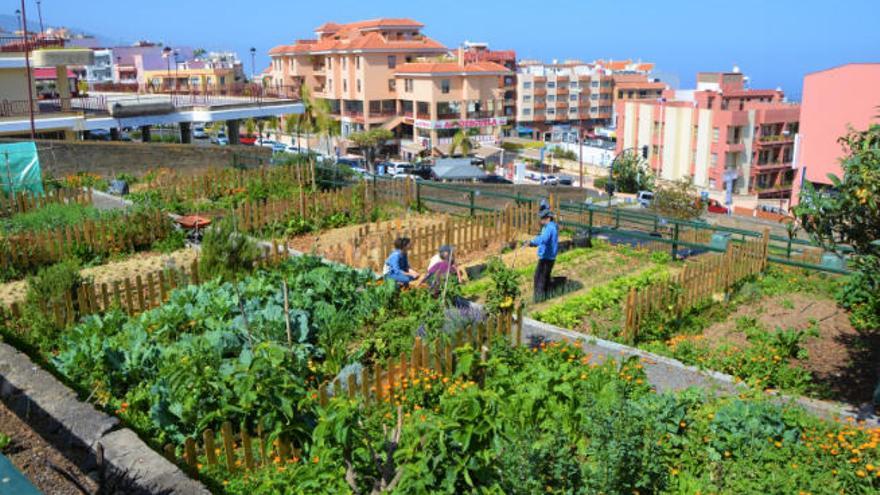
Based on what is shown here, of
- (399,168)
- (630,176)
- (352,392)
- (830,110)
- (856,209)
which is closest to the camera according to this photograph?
(352,392)

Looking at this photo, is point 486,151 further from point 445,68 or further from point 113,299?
point 113,299

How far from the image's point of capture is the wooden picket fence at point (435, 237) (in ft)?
45.0

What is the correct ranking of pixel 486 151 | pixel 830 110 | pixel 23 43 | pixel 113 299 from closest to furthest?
pixel 113 299, pixel 23 43, pixel 830 110, pixel 486 151

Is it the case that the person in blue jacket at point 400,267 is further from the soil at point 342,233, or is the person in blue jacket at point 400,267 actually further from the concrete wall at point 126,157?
the concrete wall at point 126,157

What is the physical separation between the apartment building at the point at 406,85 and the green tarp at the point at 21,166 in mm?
57976

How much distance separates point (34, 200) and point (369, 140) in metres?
Result: 60.7

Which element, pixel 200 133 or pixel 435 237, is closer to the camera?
pixel 435 237

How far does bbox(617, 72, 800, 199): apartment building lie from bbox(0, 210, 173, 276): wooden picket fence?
60.3m

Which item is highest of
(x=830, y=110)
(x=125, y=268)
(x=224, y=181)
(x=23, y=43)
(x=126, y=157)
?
(x=23, y=43)

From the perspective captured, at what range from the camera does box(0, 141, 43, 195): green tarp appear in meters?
19.1

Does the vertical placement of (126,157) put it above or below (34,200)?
above

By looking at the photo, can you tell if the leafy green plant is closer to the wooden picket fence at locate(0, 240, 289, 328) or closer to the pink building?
the wooden picket fence at locate(0, 240, 289, 328)

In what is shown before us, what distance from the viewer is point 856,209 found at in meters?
8.10

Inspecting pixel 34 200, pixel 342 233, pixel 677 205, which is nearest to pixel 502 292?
pixel 342 233
